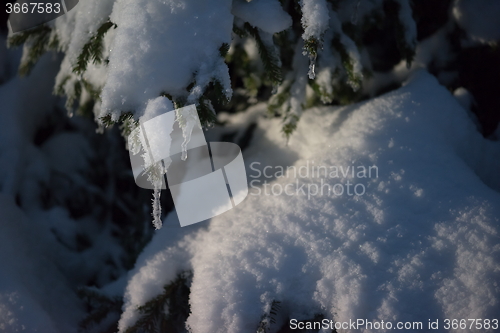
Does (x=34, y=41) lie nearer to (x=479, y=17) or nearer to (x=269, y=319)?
(x=269, y=319)

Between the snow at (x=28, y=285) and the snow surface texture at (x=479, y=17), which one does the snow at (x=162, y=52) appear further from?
the snow surface texture at (x=479, y=17)

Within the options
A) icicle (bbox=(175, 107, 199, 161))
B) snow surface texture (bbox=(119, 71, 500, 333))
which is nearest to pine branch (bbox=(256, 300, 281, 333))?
snow surface texture (bbox=(119, 71, 500, 333))

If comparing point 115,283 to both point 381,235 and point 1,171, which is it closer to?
point 1,171

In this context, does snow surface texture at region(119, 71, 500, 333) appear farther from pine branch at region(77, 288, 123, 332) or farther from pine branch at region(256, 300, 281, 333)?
pine branch at region(77, 288, 123, 332)

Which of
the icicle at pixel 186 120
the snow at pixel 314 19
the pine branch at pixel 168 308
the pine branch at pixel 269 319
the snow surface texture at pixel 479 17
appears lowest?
the pine branch at pixel 168 308

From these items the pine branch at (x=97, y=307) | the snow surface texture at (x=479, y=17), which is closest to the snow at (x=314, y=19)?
the snow surface texture at (x=479, y=17)
